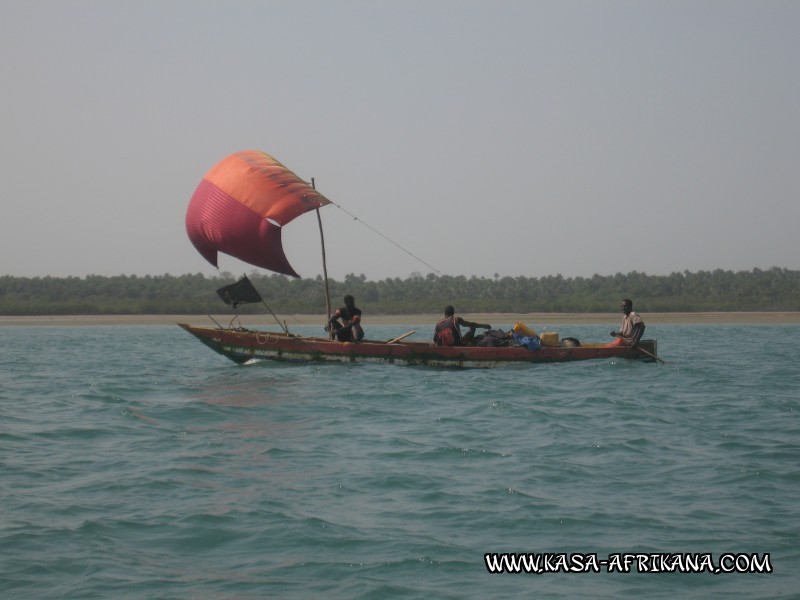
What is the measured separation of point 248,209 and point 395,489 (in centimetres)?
1463

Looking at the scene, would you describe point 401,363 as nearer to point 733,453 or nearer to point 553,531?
point 733,453

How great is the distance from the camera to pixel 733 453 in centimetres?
1120

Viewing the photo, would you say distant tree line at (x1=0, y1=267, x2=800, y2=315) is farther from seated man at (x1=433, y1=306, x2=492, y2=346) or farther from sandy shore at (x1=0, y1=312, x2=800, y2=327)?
seated man at (x1=433, y1=306, x2=492, y2=346)

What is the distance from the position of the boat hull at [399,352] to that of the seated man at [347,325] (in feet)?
0.95

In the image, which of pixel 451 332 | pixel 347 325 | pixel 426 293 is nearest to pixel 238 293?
pixel 347 325

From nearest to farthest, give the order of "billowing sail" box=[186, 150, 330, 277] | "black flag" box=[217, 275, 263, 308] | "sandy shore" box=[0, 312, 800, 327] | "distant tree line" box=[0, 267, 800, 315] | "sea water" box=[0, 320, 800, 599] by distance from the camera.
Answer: "sea water" box=[0, 320, 800, 599]
"black flag" box=[217, 275, 263, 308]
"billowing sail" box=[186, 150, 330, 277]
"sandy shore" box=[0, 312, 800, 327]
"distant tree line" box=[0, 267, 800, 315]

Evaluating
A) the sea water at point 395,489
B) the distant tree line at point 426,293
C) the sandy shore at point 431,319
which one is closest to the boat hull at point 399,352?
the sea water at point 395,489

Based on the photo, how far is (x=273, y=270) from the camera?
77.0 feet

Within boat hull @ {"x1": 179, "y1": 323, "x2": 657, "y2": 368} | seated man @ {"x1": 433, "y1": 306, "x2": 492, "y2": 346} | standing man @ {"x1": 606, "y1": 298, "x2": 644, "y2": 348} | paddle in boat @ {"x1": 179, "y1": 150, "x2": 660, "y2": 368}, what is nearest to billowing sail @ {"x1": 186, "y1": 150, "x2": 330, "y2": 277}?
paddle in boat @ {"x1": 179, "y1": 150, "x2": 660, "y2": 368}

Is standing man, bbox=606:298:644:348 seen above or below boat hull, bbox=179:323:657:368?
above

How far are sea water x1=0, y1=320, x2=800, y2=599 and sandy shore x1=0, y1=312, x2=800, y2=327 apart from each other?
118 ft

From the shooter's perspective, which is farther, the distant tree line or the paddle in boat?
the distant tree line

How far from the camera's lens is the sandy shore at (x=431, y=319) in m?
53.4

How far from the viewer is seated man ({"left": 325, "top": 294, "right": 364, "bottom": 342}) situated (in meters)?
21.7
